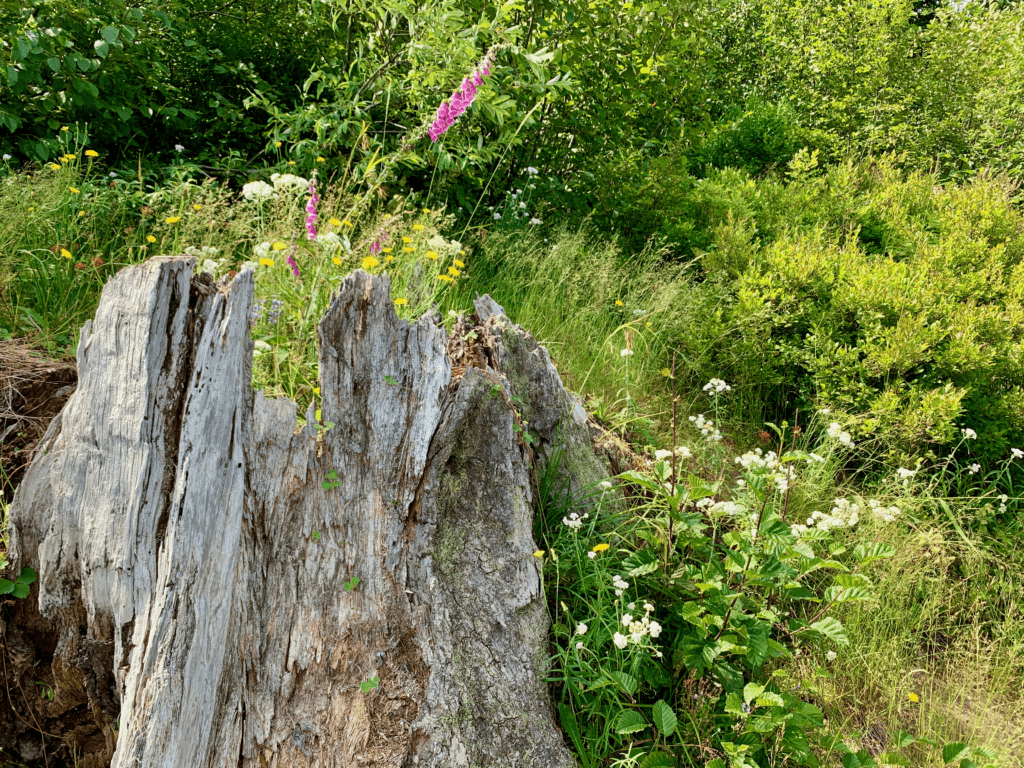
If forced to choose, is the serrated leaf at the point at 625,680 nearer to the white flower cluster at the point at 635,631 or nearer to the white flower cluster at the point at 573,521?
the white flower cluster at the point at 635,631

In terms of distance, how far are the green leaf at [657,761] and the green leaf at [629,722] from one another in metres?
0.08

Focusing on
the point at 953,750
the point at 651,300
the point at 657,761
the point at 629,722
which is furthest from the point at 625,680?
the point at 651,300

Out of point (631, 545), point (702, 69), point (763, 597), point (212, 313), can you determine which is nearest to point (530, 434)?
point (631, 545)

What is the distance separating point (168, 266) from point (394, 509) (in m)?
0.92

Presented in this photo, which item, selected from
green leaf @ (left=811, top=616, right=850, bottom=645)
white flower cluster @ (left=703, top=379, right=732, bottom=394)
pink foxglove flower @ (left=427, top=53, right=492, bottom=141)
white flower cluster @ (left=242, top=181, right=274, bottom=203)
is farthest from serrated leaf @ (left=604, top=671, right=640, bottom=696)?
pink foxglove flower @ (left=427, top=53, right=492, bottom=141)

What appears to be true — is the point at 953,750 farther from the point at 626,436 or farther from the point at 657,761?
the point at 626,436

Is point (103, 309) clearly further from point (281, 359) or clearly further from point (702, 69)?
point (702, 69)

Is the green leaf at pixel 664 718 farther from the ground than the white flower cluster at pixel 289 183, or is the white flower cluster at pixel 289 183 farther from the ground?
the white flower cluster at pixel 289 183

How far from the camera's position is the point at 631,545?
2406 mm

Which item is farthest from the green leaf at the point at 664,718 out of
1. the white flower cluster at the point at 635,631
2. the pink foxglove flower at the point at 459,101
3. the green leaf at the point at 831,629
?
the pink foxglove flower at the point at 459,101

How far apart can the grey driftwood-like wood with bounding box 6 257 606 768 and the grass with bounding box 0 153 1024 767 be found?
0.36 metres

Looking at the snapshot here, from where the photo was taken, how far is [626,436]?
3320 millimetres

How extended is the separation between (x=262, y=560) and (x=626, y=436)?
1.98m

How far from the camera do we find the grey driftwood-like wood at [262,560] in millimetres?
1685
